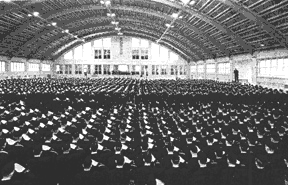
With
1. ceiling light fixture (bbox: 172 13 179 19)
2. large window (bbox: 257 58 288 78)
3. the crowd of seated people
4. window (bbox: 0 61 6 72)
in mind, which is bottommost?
the crowd of seated people

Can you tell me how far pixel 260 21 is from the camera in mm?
23844

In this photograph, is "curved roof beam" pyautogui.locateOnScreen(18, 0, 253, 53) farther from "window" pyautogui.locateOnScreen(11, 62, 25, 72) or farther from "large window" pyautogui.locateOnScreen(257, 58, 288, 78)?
"window" pyautogui.locateOnScreen(11, 62, 25, 72)

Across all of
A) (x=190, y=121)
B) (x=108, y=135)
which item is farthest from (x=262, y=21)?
(x=108, y=135)

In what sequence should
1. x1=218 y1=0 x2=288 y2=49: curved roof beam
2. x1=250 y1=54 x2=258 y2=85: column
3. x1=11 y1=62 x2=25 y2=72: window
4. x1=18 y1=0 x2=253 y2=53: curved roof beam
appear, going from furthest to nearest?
x1=11 y1=62 x2=25 y2=72: window → x1=250 y1=54 x2=258 y2=85: column → x1=18 y1=0 x2=253 y2=53: curved roof beam → x1=218 y1=0 x2=288 y2=49: curved roof beam

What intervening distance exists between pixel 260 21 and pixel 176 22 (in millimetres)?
12555

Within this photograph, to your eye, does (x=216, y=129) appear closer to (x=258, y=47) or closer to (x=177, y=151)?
(x=177, y=151)

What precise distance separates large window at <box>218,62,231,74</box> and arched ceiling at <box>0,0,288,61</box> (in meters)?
1.64

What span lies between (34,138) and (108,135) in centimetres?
219

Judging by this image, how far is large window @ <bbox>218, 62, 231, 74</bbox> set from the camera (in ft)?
133

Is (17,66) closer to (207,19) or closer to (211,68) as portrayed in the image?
(211,68)

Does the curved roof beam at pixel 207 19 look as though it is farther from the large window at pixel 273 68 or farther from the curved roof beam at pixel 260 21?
the curved roof beam at pixel 260 21

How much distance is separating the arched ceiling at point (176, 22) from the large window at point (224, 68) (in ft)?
5.37

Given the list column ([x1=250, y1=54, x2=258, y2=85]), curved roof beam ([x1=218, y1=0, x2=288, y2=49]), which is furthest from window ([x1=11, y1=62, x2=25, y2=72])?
curved roof beam ([x1=218, y1=0, x2=288, y2=49])

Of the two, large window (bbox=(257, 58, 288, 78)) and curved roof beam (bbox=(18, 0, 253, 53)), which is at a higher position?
curved roof beam (bbox=(18, 0, 253, 53))
